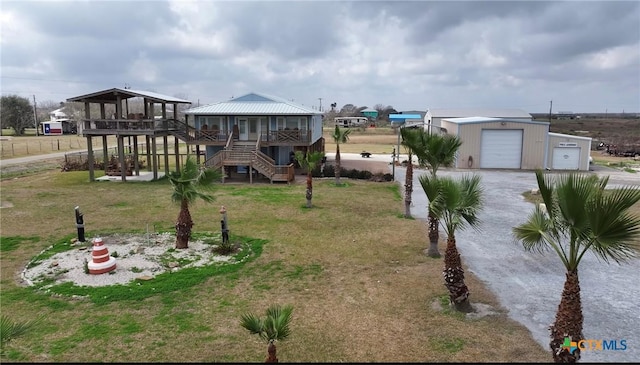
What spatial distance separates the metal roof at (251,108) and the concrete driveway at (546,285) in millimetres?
16038

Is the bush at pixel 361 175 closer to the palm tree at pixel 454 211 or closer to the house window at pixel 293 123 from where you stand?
the house window at pixel 293 123

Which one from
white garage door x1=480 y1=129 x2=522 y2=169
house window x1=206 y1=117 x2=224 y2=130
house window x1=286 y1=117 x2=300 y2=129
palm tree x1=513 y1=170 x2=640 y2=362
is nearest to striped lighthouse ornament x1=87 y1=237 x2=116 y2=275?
palm tree x1=513 y1=170 x2=640 y2=362

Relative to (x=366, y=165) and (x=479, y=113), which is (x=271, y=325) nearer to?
(x=366, y=165)

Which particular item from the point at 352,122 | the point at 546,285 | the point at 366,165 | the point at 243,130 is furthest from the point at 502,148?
the point at 352,122

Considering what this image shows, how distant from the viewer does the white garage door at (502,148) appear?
31734 millimetres

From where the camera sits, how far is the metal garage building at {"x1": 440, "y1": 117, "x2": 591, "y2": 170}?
31328 mm

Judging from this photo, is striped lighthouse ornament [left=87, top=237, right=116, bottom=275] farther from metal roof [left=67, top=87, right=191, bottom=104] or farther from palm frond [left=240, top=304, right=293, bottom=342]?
metal roof [left=67, top=87, right=191, bottom=104]

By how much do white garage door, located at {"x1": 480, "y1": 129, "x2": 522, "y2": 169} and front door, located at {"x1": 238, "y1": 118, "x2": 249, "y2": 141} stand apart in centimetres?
1721

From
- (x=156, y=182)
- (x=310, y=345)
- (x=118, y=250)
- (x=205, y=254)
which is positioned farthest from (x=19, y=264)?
(x=156, y=182)

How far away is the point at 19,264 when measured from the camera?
1120 centimetres

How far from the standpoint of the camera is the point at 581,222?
561cm

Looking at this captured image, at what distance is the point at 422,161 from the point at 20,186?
21.9 m

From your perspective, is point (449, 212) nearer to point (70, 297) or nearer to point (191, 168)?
point (191, 168)

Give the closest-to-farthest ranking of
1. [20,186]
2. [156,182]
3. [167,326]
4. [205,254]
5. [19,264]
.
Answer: [167,326] → [19,264] → [205,254] → [20,186] → [156,182]
